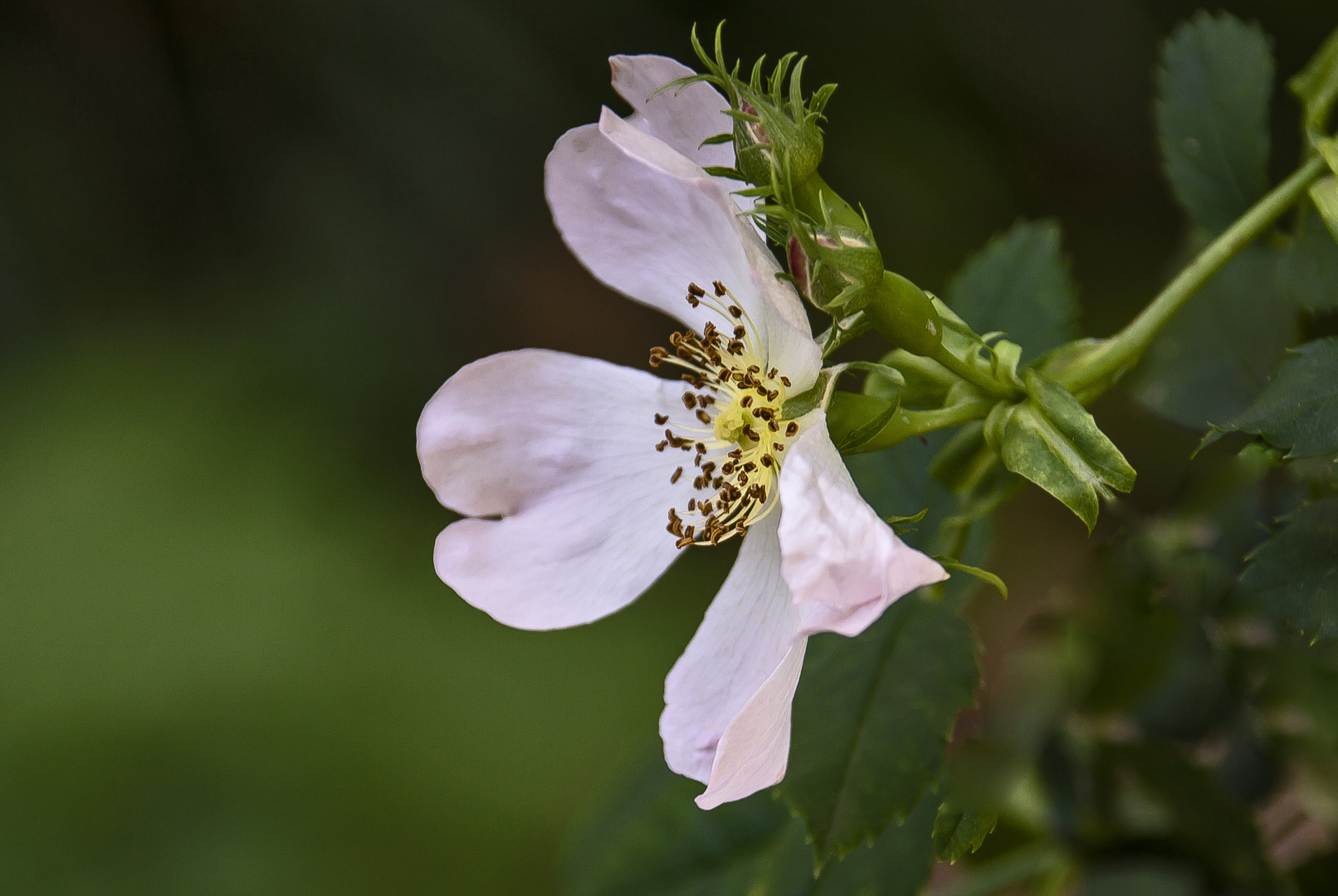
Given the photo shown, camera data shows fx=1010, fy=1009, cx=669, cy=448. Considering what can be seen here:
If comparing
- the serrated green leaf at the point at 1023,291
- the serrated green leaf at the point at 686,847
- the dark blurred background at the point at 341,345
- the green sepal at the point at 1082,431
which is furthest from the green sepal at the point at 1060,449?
the dark blurred background at the point at 341,345

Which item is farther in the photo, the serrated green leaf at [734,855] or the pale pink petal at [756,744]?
the serrated green leaf at [734,855]

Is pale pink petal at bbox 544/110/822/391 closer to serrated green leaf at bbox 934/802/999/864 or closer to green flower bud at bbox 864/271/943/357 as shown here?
green flower bud at bbox 864/271/943/357

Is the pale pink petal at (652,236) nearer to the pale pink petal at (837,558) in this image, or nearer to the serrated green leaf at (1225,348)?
the pale pink petal at (837,558)

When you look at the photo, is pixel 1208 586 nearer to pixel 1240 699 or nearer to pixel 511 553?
pixel 1240 699

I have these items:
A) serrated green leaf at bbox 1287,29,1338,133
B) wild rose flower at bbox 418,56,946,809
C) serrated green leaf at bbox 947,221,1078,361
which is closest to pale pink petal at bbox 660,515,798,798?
wild rose flower at bbox 418,56,946,809

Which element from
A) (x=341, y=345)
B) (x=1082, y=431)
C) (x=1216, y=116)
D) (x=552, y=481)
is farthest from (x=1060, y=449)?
(x=341, y=345)
